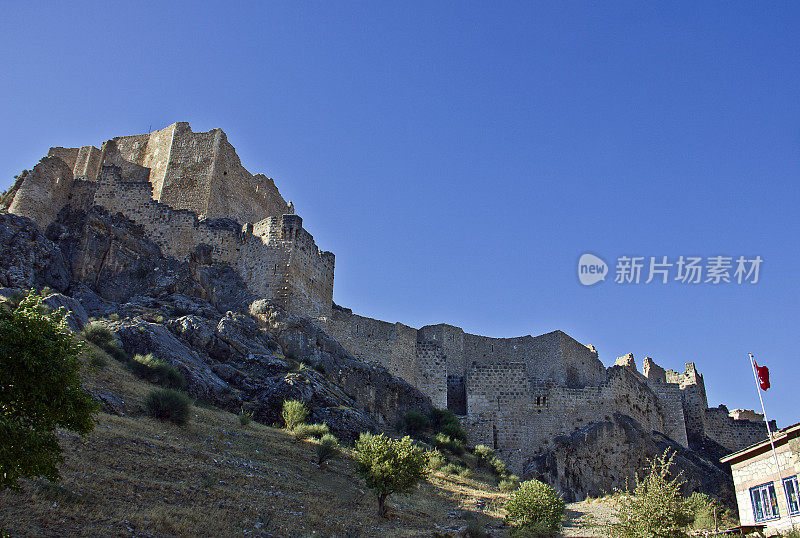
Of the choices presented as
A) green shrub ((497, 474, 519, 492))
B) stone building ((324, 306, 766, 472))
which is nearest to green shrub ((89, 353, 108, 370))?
stone building ((324, 306, 766, 472))

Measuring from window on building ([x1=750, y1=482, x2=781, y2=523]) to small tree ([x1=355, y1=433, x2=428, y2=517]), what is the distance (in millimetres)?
9422

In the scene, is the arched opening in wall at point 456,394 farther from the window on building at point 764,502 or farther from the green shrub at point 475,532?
the window on building at point 764,502

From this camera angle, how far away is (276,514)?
51.4 ft

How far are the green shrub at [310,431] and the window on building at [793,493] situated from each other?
48.2 feet

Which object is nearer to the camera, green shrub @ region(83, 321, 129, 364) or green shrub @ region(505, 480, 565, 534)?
green shrub @ region(505, 480, 565, 534)

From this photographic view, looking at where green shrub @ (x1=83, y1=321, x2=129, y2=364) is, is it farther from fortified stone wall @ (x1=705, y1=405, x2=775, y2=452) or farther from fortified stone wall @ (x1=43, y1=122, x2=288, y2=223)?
fortified stone wall @ (x1=705, y1=405, x2=775, y2=452)

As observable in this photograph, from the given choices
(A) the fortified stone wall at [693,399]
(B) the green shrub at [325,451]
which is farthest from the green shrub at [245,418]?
(A) the fortified stone wall at [693,399]

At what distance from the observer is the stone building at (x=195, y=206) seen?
33.9 metres

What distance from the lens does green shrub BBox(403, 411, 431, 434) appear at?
31.2 m

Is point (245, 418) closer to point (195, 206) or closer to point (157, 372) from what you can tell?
point (157, 372)

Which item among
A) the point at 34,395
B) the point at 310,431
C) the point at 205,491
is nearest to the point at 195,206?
the point at 310,431

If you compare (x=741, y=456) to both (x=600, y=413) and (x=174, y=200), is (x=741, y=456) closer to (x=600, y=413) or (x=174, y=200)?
(x=600, y=413)

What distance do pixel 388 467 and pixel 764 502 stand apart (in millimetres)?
10516

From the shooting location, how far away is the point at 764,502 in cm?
1839
